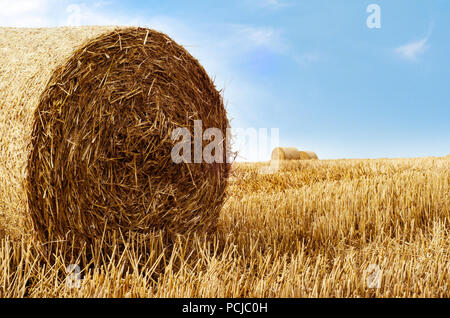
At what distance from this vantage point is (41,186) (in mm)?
2691

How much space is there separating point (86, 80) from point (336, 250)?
8.20ft

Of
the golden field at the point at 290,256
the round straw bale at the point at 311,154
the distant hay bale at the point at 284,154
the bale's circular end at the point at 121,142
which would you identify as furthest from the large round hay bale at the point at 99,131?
the round straw bale at the point at 311,154

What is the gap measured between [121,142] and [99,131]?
195 millimetres

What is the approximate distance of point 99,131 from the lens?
2.96 metres

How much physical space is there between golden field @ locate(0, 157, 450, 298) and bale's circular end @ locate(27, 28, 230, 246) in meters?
0.24

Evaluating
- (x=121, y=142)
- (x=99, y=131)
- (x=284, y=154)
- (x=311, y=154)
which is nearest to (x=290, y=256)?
(x=121, y=142)

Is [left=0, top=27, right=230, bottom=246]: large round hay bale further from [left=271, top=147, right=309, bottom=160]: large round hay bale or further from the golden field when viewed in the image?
[left=271, top=147, right=309, bottom=160]: large round hay bale

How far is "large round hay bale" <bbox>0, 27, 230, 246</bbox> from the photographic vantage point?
8.86 feet

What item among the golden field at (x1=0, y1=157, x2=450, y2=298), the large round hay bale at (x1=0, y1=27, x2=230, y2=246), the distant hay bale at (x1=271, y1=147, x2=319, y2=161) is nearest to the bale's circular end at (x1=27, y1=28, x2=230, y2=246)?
the large round hay bale at (x1=0, y1=27, x2=230, y2=246)

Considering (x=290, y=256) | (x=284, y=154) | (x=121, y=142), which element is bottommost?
(x=290, y=256)

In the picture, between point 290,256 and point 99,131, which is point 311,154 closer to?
point 290,256

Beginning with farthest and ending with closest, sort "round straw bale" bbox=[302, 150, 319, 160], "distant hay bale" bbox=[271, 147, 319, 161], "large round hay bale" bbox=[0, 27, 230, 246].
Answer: "round straw bale" bbox=[302, 150, 319, 160] < "distant hay bale" bbox=[271, 147, 319, 161] < "large round hay bale" bbox=[0, 27, 230, 246]
